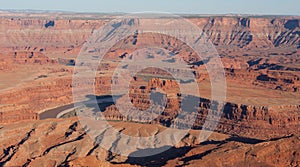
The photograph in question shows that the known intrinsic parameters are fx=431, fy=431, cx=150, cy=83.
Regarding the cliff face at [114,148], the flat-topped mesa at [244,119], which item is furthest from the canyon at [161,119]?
the cliff face at [114,148]

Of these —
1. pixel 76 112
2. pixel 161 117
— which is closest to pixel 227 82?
pixel 161 117

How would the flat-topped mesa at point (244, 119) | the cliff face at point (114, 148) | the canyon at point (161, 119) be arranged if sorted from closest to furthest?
the cliff face at point (114, 148) < the canyon at point (161, 119) < the flat-topped mesa at point (244, 119)

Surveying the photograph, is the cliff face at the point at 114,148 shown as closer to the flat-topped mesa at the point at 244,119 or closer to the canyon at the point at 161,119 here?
the canyon at the point at 161,119

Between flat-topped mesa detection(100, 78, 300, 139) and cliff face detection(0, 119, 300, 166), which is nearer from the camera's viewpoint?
cliff face detection(0, 119, 300, 166)

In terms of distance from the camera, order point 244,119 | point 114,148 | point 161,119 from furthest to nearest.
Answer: point 161,119, point 244,119, point 114,148

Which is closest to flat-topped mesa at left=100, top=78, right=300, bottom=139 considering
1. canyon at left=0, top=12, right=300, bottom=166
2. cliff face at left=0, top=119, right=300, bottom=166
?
canyon at left=0, top=12, right=300, bottom=166

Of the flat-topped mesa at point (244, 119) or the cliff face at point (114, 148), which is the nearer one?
the cliff face at point (114, 148)

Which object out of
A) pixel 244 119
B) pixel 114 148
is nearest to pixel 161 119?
pixel 244 119

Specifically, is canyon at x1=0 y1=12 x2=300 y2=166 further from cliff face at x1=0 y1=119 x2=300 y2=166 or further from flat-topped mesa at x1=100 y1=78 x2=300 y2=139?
cliff face at x1=0 y1=119 x2=300 y2=166

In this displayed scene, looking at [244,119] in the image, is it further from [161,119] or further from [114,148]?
[114,148]

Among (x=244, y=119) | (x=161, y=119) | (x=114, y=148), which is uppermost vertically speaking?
(x=244, y=119)

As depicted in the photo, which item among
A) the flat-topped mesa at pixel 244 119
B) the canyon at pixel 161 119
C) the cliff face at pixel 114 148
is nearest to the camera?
the cliff face at pixel 114 148

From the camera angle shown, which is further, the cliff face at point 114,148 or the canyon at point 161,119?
the canyon at point 161,119
